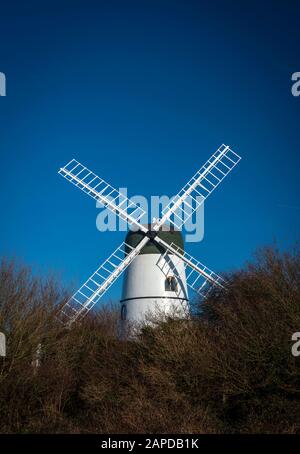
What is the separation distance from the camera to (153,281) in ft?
73.5

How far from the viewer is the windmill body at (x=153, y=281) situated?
2208 cm

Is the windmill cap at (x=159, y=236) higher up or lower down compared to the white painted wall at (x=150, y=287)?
higher up

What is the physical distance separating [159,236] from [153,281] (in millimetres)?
2278

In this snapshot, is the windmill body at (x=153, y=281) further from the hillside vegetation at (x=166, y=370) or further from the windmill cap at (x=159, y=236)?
the hillside vegetation at (x=166, y=370)

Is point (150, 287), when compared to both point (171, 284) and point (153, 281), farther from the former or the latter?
point (171, 284)

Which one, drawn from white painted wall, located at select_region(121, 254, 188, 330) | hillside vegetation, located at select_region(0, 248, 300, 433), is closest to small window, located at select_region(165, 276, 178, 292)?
white painted wall, located at select_region(121, 254, 188, 330)

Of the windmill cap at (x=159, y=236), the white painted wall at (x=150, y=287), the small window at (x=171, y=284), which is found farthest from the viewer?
the windmill cap at (x=159, y=236)

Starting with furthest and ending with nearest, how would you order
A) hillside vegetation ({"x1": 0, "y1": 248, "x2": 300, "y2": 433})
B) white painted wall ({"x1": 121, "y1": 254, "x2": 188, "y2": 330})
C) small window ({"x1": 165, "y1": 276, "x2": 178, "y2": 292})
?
small window ({"x1": 165, "y1": 276, "x2": 178, "y2": 292}) < white painted wall ({"x1": 121, "y1": 254, "x2": 188, "y2": 330}) < hillside vegetation ({"x1": 0, "y1": 248, "x2": 300, "y2": 433})

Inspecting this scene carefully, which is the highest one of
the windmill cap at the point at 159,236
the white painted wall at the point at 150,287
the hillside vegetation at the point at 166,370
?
the windmill cap at the point at 159,236

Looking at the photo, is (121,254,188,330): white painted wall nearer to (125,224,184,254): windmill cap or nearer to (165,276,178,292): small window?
(165,276,178,292): small window

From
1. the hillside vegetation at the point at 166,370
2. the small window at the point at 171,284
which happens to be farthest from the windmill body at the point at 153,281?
the hillside vegetation at the point at 166,370

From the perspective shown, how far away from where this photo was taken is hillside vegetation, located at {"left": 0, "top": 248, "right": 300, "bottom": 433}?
509 inches

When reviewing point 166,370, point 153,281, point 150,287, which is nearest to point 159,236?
point 153,281
